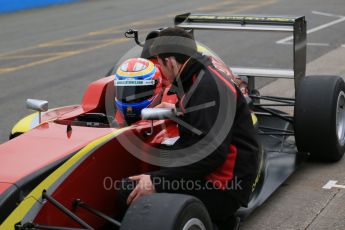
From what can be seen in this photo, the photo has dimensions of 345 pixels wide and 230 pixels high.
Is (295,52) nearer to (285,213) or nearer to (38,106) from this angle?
(285,213)

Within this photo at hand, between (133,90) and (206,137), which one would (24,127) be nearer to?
(133,90)

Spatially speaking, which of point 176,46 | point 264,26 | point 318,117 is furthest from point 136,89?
point 264,26

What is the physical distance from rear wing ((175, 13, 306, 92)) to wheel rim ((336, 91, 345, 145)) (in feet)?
1.26

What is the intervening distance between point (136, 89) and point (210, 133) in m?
0.94

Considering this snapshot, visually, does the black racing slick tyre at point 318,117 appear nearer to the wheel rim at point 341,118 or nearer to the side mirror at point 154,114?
the wheel rim at point 341,118

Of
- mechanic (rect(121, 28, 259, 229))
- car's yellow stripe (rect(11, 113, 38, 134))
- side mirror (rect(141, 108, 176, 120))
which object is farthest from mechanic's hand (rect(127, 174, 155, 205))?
car's yellow stripe (rect(11, 113, 38, 134))

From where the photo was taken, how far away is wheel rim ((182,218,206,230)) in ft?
11.5

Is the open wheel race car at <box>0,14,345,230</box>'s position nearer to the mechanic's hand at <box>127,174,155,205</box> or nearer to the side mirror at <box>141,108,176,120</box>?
the side mirror at <box>141,108,176,120</box>

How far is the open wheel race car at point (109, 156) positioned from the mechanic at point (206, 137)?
197 mm

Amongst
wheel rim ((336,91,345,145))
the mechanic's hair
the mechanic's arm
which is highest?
the mechanic's hair

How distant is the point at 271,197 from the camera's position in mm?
5059

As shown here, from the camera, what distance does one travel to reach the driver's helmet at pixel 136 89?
454 cm

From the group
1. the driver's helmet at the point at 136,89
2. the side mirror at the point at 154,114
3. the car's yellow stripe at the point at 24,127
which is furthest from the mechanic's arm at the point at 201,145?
the car's yellow stripe at the point at 24,127

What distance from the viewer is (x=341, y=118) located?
577 cm
